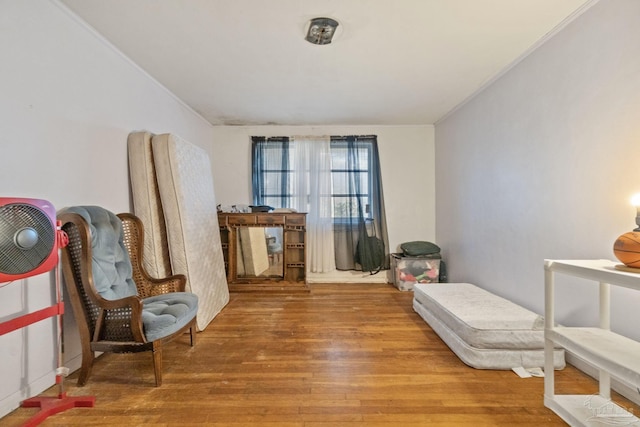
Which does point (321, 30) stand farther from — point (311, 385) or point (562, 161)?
point (311, 385)

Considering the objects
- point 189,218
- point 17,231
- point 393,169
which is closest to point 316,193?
point 393,169

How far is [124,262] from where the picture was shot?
2076 mm

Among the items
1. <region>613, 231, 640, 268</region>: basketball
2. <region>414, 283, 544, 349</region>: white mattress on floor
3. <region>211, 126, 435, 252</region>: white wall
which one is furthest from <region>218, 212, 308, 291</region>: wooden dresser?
<region>613, 231, 640, 268</region>: basketball

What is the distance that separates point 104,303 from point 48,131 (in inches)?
42.5

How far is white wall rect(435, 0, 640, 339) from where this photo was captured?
5.32ft

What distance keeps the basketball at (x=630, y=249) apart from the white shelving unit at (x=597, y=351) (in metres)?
0.06

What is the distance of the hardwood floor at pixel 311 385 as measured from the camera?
58.4 inches

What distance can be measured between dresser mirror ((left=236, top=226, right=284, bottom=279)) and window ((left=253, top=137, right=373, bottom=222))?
56cm

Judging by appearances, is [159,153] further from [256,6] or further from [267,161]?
[267,161]


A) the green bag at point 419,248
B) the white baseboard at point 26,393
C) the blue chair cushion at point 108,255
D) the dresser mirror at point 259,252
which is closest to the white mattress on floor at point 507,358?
the green bag at point 419,248

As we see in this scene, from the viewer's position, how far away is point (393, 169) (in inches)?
171

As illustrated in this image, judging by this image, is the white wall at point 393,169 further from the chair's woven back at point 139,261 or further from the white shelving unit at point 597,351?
the white shelving unit at point 597,351

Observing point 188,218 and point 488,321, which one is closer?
point 488,321

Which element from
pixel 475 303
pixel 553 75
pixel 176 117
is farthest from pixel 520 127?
pixel 176 117
